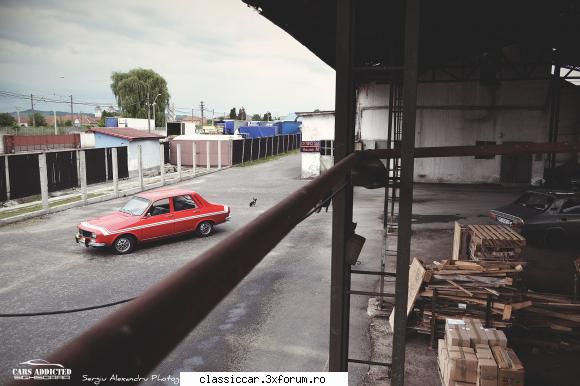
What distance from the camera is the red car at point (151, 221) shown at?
1252 centimetres

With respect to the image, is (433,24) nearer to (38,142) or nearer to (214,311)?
(214,311)

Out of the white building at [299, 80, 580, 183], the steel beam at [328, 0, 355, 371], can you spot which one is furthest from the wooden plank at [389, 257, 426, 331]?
the white building at [299, 80, 580, 183]

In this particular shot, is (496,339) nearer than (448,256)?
Yes

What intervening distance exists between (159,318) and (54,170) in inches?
896

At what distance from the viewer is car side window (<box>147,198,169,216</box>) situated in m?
13.4

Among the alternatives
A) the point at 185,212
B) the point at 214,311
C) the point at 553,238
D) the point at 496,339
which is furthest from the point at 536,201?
the point at 185,212

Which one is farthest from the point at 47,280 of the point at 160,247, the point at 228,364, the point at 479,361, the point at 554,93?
the point at 554,93

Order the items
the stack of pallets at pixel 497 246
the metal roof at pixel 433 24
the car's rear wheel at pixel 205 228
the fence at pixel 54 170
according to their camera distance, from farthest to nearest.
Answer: the fence at pixel 54 170
the car's rear wheel at pixel 205 228
the stack of pallets at pixel 497 246
the metal roof at pixel 433 24

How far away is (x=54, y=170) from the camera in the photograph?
20.8 metres

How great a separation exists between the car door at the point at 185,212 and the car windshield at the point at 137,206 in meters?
0.92

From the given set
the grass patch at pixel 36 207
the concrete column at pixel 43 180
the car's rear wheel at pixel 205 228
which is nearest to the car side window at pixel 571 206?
the car's rear wheel at pixel 205 228


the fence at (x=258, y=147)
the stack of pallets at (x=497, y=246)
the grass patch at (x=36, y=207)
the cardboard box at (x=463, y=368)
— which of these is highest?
the fence at (x=258, y=147)

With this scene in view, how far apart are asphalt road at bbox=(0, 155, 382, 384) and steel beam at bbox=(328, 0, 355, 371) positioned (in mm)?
2542

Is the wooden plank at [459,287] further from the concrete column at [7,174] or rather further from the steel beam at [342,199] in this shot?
the concrete column at [7,174]
